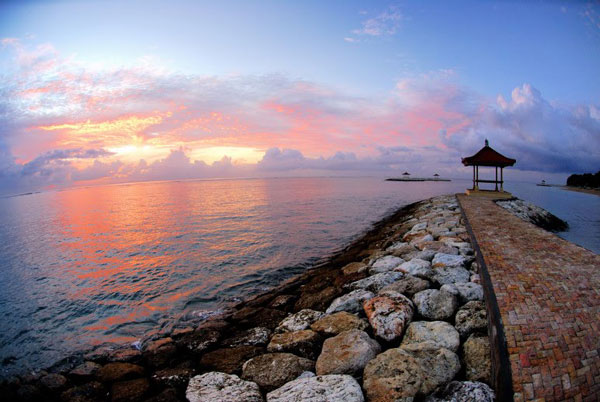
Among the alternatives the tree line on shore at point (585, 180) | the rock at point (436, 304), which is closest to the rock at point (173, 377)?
the rock at point (436, 304)

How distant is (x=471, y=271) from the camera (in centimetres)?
582

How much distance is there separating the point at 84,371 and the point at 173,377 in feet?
6.40

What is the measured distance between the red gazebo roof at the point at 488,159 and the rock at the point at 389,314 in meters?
19.4

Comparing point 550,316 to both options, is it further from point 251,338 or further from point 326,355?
point 251,338

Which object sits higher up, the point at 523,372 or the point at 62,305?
the point at 523,372

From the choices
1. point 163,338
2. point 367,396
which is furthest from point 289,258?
point 367,396

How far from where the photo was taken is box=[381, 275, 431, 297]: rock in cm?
527

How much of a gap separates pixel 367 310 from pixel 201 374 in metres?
2.68

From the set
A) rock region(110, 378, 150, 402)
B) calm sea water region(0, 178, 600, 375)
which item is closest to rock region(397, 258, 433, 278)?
calm sea water region(0, 178, 600, 375)

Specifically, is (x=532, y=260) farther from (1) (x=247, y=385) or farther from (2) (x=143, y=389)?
(2) (x=143, y=389)

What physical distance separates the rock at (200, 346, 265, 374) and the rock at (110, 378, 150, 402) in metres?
0.80

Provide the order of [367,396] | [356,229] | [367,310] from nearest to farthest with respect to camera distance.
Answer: [367,396]
[367,310]
[356,229]

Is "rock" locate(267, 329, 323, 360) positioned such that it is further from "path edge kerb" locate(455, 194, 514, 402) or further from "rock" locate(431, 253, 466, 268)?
"rock" locate(431, 253, 466, 268)

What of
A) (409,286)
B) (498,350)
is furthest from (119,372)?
(498,350)
